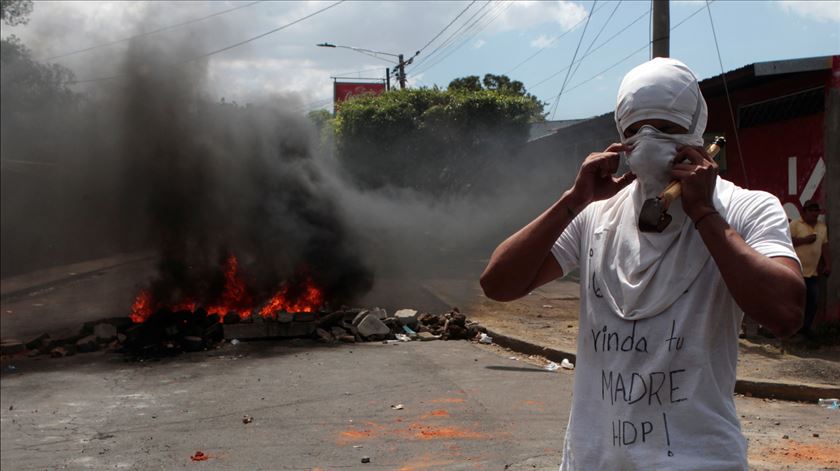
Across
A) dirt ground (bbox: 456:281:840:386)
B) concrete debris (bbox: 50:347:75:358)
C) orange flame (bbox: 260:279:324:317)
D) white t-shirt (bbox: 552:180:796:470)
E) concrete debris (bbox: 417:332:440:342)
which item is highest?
white t-shirt (bbox: 552:180:796:470)

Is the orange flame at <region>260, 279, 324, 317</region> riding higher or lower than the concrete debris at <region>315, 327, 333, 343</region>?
higher

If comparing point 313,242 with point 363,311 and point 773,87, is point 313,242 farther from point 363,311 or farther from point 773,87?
point 773,87

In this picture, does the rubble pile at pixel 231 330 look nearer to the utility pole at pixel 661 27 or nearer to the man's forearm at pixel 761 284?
the utility pole at pixel 661 27

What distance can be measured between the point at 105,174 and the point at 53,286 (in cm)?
558

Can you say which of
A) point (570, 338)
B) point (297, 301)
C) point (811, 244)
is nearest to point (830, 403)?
point (811, 244)

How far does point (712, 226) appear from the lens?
1.58 meters

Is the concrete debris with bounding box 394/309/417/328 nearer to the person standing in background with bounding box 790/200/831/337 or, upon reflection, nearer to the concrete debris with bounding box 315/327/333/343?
the concrete debris with bounding box 315/327/333/343

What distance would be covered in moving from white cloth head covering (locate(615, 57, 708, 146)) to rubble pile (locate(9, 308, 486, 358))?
31.1 feet

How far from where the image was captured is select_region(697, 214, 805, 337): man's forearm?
153 centimetres

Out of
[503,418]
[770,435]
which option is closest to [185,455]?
Answer: [503,418]

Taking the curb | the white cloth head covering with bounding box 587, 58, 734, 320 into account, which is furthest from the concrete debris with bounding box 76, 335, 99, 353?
the white cloth head covering with bounding box 587, 58, 734, 320

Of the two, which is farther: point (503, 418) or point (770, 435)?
point (503, 418)

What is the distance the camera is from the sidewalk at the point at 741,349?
24.1 feet

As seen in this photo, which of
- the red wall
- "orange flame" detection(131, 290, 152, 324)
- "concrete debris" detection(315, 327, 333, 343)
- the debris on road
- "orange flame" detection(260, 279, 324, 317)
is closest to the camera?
the debris on road
